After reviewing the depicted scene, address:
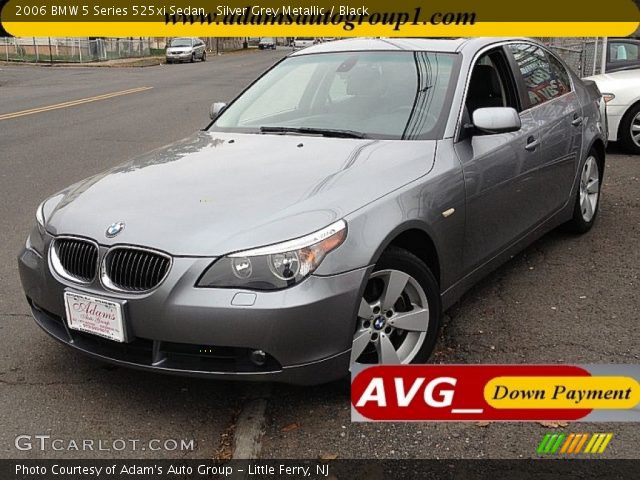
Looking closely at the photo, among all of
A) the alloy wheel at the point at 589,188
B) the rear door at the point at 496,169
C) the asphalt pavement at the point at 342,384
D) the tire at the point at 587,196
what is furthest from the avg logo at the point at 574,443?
the alloy wheel at the point at 589,188

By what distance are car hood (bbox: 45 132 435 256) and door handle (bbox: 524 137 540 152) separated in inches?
40.0

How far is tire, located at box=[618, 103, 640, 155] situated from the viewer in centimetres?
979

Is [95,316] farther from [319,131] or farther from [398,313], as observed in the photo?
[319,131]

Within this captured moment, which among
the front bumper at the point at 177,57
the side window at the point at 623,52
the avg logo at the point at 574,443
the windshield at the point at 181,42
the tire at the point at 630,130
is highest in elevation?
the side window at the point at 623,52

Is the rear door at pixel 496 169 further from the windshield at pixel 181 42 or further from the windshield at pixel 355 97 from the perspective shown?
the windshield at pixel 181 42

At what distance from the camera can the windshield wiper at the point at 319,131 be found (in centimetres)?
414

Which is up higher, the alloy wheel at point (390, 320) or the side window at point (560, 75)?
the side window at point (560, 75)

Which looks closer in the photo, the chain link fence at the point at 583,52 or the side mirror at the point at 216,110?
the side mirror at the point at 216,110

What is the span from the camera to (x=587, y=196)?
5.92 meters

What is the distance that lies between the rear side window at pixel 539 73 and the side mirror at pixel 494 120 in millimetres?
990

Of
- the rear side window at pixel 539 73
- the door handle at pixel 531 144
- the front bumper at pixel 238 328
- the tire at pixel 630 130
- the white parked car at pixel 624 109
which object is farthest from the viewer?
the tire at pixel 630 130

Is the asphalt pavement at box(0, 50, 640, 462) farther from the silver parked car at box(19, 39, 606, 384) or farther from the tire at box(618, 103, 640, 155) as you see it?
the tire at box(618, 103, 640, 155)

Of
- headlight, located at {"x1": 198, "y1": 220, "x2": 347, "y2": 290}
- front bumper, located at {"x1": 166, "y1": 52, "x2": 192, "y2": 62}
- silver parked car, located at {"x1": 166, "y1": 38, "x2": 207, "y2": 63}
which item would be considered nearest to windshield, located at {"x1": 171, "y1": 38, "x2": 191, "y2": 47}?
silver parked car, located at {"x1": 166, "y1": 38, "x2": 207, "y2": 63}

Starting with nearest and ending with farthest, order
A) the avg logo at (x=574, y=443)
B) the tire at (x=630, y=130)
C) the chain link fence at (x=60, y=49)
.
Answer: the avg logo at (x=574, y=443)
the tire at (x=630, y=130)
the chain link fence at (x=60, y=49)
